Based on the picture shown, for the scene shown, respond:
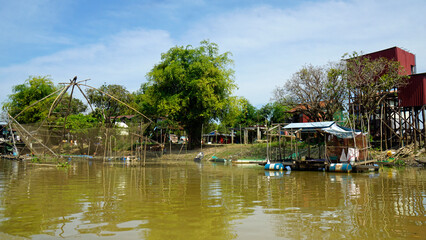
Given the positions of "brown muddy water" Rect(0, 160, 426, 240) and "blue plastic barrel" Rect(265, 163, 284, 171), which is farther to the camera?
"blue plastic barrel" Rect(265, 163, 284, 171)

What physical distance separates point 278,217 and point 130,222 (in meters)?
2.90

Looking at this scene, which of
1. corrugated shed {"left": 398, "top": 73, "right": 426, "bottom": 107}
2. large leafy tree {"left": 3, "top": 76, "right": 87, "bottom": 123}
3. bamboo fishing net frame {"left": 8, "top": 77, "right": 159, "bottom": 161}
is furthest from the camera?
large leafy tree {"left": 3, "top": 76, "right": 87, "bottom": 123}

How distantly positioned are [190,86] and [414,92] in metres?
19.3

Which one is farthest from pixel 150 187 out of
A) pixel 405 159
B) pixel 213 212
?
pixel 405 159

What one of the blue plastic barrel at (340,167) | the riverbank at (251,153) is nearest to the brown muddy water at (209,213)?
the blue plastic barrel at (340,167)

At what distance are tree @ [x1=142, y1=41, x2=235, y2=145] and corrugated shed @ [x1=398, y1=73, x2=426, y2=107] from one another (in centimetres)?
1556

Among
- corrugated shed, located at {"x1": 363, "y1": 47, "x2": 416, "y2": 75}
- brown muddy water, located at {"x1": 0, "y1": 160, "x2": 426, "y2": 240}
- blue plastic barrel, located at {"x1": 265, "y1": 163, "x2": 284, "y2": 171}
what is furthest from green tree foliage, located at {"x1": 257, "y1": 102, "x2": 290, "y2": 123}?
brown muddy water, located at {"x1": 0, "y1": 160, "x2": 426, "y2": 240}

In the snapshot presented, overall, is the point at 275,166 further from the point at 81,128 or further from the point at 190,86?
the point at 81,128

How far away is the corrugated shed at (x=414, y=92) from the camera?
2347 centimetres

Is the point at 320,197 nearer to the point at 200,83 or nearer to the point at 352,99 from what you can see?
the point at 352,99

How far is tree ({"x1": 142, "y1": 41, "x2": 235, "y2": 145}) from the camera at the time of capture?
31.2 meters

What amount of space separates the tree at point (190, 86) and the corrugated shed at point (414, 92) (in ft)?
51.1

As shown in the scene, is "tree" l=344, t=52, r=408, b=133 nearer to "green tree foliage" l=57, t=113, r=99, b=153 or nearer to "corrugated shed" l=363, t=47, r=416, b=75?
"corrugated shed" l=363, t=47, r=416, b=75

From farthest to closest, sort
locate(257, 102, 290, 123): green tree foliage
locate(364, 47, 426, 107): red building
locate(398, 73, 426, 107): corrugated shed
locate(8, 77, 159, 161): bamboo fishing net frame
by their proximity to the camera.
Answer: locate(257, 102, 290, 123): green tree foliage < locate(364, 47, 426, 107): red building < locate(398, 73, 426, 107): corrugated shed < locate(8, 77, 159, 161): bamboo fishing net frame
